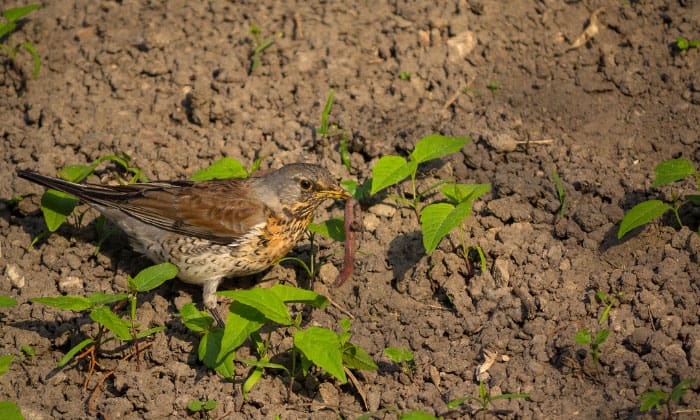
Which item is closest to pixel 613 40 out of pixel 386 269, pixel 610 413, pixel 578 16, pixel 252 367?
pixel 578 16

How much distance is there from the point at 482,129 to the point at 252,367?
9.91 feet

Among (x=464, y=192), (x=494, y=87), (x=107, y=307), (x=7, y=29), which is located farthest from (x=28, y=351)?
(x=494, y=87)

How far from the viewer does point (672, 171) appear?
18.6 feet

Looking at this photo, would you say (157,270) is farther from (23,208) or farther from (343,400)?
(23,208)

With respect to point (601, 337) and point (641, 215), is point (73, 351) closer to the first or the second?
point (601, 337)

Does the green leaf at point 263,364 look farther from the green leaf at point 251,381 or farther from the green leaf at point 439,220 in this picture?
the green leaf at point 439,220

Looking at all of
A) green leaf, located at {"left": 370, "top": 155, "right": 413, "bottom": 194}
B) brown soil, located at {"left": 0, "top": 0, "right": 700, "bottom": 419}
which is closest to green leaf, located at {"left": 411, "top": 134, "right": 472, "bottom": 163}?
green leaf, located at {"left": 370, "top": 155, "right": 413, "bottom": 194}

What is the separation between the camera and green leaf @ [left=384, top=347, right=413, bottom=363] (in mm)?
5355

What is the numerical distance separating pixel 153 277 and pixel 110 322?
444 mm

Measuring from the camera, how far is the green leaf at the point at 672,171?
5.62 metres

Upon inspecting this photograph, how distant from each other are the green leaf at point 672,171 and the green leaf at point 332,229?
2378mm

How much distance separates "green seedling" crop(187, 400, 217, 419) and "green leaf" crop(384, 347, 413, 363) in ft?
4.16

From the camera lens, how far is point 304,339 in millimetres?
5121

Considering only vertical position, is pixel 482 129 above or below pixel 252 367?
above
